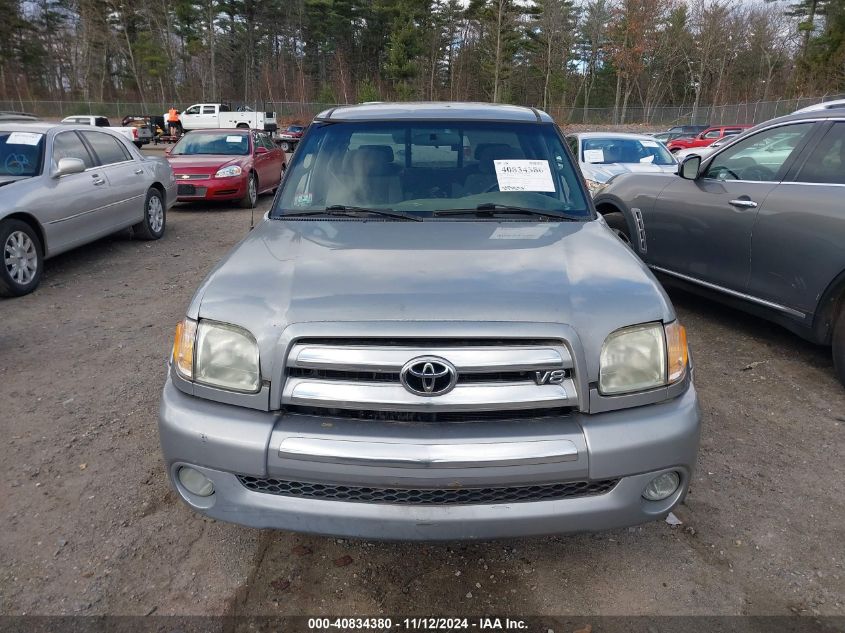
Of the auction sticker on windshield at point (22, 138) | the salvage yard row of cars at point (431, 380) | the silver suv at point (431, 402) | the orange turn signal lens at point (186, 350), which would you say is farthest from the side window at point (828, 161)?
the auction sticker on windshield at point (22, 138)

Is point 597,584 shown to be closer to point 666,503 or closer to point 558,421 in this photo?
point 666,503

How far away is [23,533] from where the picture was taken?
8.86 ft

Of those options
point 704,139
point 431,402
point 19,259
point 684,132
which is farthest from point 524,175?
point 684,132

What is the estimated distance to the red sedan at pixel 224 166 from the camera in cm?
1127

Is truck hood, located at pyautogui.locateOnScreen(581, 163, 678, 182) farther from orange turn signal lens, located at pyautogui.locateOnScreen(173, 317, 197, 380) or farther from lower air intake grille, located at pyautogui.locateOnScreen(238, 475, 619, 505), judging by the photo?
orange turn signal lens, located at pyautogui.locateOnScreen(173, 317, 197, 380)

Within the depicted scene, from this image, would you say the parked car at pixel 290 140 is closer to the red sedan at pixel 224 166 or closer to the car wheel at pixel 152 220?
the red sedan at pixel 224 166

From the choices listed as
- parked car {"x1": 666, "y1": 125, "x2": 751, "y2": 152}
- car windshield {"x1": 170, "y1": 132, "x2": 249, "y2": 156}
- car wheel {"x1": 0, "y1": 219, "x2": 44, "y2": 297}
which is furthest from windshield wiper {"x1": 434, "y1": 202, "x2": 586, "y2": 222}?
parked car {"x1": 666, "y1": 125, "x2": 751, "y2": 152}

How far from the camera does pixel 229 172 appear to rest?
11.4m

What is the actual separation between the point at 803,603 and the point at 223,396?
7.71 ft

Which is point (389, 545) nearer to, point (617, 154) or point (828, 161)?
point (828, 161)

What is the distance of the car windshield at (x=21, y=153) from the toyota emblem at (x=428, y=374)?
20.9ft

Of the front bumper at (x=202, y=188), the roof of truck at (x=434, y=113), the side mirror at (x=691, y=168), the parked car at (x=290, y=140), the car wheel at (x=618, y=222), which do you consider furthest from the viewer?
the parked car at (x=290, y=140)

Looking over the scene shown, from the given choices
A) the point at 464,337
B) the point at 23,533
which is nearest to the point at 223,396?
the point at 464,337

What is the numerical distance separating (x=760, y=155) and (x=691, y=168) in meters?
0.53
